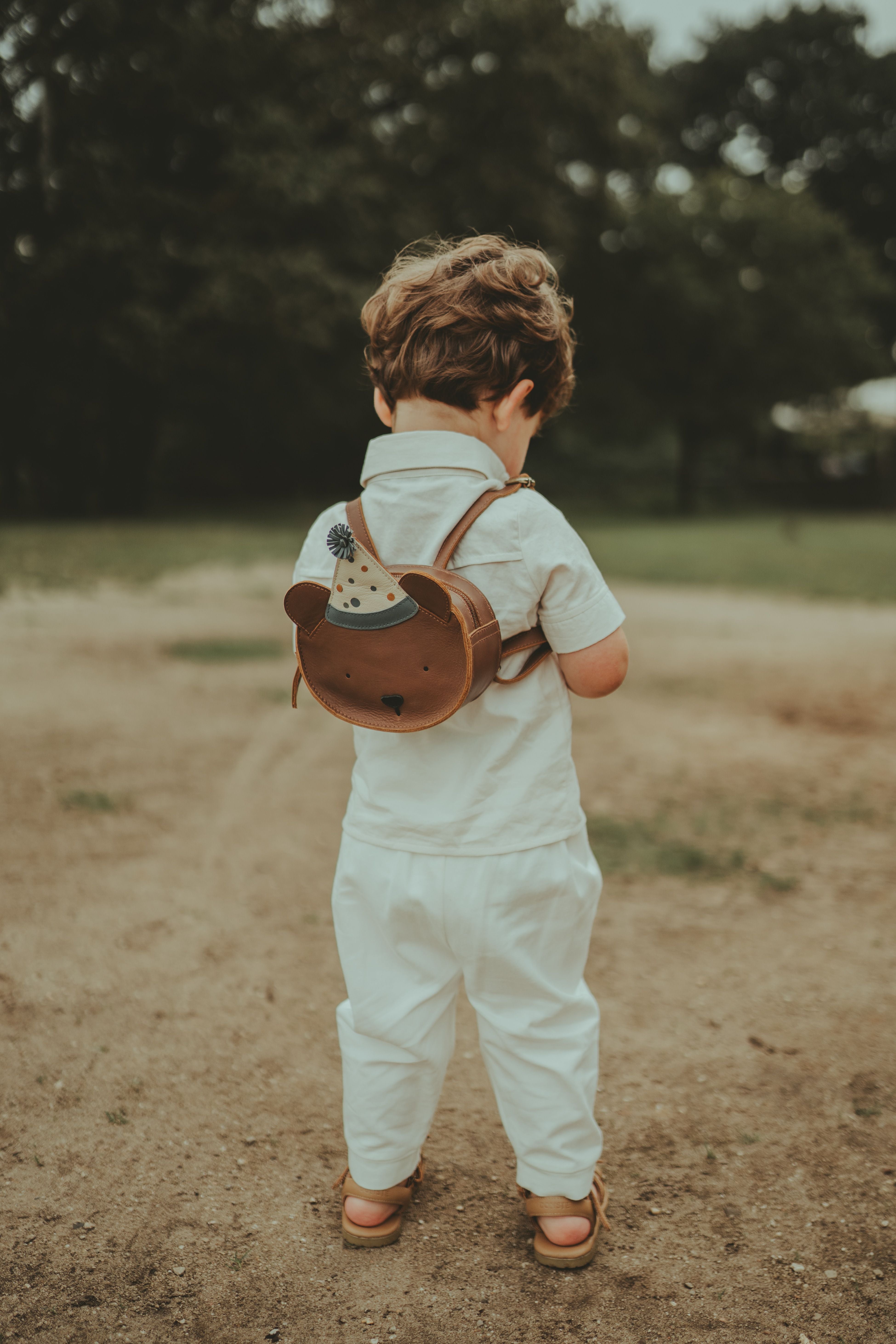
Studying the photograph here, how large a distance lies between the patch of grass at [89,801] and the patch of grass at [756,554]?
324 inches

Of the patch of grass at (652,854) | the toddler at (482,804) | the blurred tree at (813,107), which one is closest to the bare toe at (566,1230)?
the toddler at (482,804)

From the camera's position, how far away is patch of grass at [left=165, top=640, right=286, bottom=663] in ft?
23.0

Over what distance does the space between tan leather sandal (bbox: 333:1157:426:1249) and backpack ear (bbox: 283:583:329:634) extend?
3.20 ft

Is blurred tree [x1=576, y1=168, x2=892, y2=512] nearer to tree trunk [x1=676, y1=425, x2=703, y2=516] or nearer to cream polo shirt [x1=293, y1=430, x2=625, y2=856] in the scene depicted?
tree trunk [x1=676, y1=425, x2=703, y2=516]

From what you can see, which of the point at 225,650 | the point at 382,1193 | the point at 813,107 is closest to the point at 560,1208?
the point at 382,1193

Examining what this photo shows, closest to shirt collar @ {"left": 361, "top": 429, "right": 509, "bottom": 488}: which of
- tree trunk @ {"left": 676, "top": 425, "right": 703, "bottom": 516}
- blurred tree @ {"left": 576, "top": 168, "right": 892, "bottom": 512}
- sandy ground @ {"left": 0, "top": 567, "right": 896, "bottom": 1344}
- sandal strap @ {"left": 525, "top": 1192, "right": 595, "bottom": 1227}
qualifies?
sandal strap @ {"left": 525, "top": 1192, "right": 595, "bottom": 1227}

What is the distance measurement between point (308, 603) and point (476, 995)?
710 mm

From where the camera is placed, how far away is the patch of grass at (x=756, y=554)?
1178 centimetres

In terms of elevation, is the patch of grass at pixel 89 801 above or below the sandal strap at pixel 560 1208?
below

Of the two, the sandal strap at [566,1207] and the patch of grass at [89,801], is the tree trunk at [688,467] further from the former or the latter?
the sandal strap at [566,1207]

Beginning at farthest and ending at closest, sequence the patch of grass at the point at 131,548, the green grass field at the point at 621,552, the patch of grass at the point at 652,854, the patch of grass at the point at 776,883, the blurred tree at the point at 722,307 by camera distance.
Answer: the blurred tree at the point at 722,307
the green grass field at the point at 621,552
the patch of grass at the point at 131,548
the patch of grass at the point at 652,854
the patch of grass at the point at 776,883

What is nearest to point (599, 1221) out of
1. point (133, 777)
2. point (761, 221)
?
point (133, 777)

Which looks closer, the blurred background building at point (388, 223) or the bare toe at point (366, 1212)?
the bare toe at point (366, 1212)

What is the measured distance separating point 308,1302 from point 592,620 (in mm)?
1170
